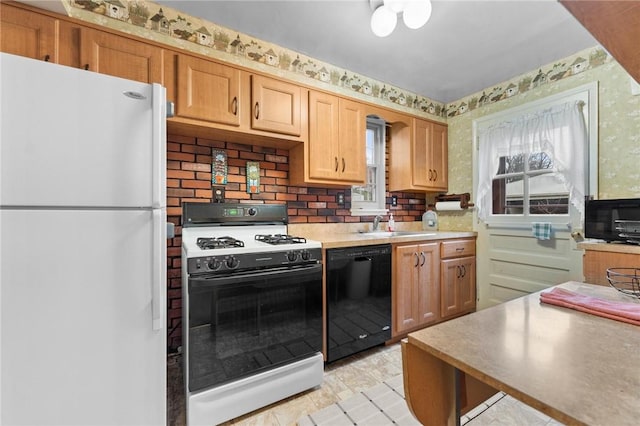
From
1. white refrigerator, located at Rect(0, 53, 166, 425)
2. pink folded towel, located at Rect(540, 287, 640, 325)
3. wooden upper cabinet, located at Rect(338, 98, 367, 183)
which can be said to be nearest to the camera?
pink folded towel, located at Rect(540, 287, 640, 325)

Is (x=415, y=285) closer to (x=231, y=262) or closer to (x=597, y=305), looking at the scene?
(x=597, y=305)

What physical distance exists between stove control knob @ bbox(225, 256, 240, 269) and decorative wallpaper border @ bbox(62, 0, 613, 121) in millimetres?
1538

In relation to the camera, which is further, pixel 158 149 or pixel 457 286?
pixel 457 286

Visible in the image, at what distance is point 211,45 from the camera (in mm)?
2057

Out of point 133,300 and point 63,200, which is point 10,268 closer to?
point 63,200

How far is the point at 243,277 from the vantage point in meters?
1.55

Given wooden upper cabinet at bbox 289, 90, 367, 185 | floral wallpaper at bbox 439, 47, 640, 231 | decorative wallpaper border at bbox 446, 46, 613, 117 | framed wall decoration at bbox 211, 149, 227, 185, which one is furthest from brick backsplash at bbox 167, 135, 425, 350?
floral wallpaper at bbox 439, 47, 640, 231

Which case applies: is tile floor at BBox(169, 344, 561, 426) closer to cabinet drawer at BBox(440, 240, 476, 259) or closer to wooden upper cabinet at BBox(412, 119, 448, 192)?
cabinet drawer at BBox(440, 240, 476, 259)

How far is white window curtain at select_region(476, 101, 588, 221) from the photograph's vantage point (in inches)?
89.6

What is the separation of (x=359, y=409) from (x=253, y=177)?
1846 mm

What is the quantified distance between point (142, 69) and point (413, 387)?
2.18 metres

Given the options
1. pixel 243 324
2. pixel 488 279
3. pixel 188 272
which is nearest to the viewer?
pixel 188 272

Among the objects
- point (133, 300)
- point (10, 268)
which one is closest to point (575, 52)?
point (133, 300)

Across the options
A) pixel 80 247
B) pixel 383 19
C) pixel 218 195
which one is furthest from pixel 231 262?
pixel 383 19
